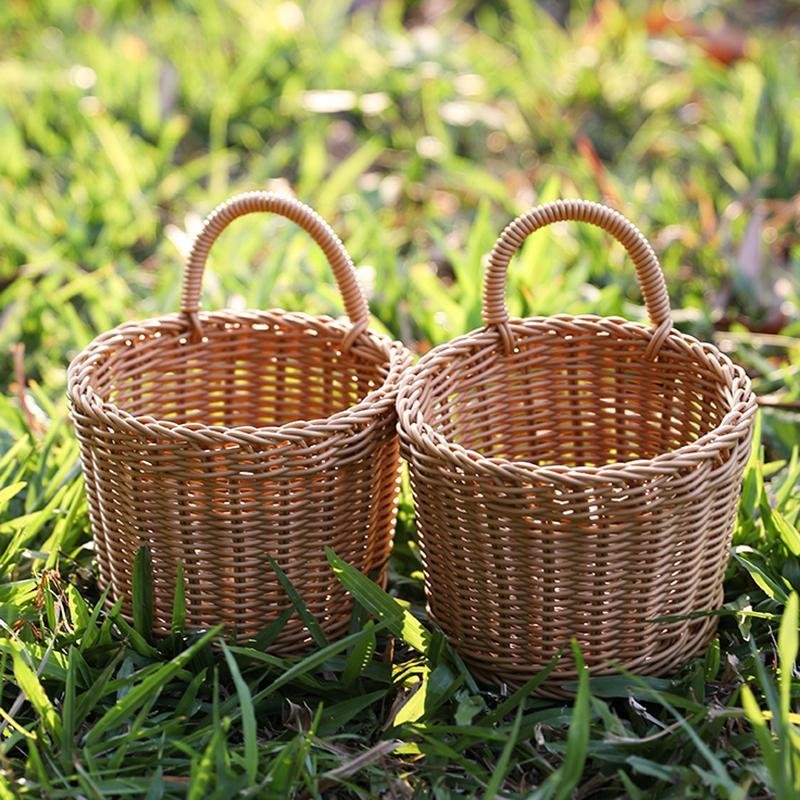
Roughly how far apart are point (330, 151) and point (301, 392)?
4.65 ft

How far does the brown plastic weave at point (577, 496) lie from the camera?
1.26m

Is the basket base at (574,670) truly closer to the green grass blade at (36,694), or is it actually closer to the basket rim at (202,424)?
the basket rim at (202,424)

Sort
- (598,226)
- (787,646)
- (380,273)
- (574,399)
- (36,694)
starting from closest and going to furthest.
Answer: (787,646)
(36,694)
(598,226)
(574,399)
(380,273)

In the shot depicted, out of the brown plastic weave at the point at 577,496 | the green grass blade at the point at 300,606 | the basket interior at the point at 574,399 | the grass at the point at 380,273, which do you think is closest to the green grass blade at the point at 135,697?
the grass at the point at 380,273

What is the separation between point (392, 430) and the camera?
1.40 meters

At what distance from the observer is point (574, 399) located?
1635mm

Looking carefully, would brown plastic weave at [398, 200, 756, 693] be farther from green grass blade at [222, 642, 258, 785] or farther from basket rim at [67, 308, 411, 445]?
green grass blade at [222, 642, 258, 785]

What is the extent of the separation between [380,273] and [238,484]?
90 cm

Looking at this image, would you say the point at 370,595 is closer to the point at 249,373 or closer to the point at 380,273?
the point at 249,373

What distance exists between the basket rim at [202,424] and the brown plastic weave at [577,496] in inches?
1.6

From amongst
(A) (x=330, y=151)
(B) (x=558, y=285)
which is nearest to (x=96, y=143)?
(A) (x=330, y=151)

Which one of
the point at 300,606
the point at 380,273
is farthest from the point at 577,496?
the point at 380,273

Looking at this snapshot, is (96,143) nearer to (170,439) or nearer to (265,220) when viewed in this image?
(265,220)

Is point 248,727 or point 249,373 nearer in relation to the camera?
point 248,727
